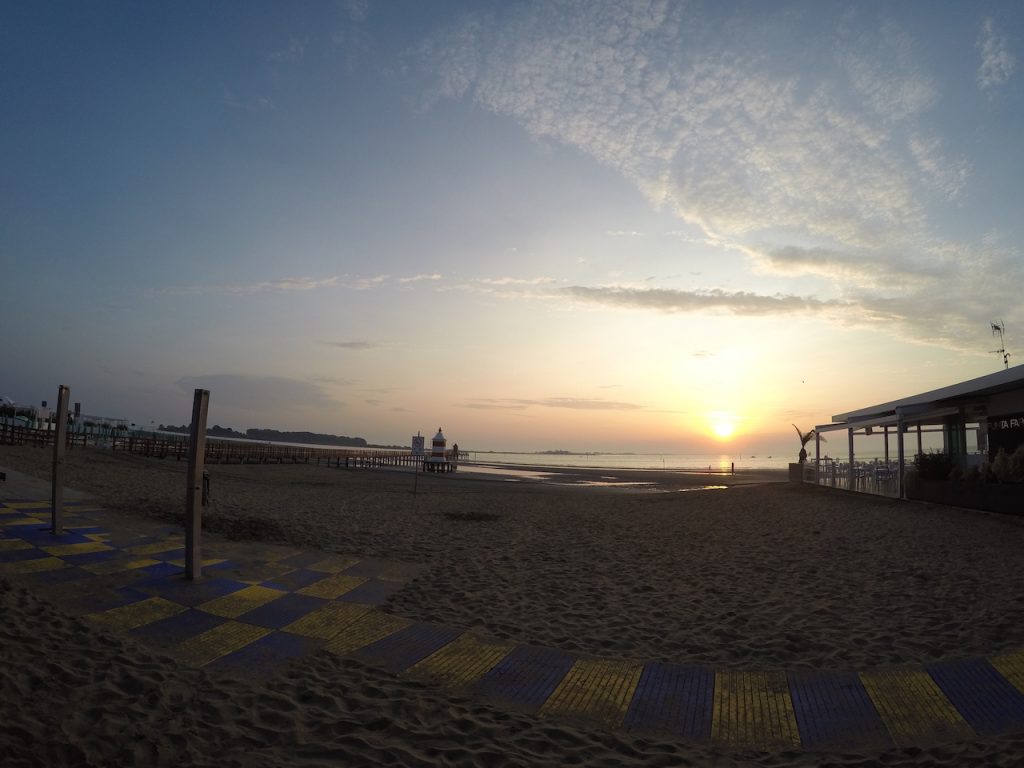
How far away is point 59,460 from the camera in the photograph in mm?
7727

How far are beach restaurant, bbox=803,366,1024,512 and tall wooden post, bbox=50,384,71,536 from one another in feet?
56.5

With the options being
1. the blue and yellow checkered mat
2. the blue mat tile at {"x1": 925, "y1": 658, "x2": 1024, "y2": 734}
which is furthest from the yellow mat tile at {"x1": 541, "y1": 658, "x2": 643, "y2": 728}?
the blue mat tile at {"x1": 925, "y1": 658, "x2": 1024, "y2": 734}

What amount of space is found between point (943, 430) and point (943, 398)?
497 centimetres

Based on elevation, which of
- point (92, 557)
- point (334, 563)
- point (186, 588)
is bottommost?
point (334, 563)

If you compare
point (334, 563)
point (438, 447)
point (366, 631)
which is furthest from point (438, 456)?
point (366, 631)

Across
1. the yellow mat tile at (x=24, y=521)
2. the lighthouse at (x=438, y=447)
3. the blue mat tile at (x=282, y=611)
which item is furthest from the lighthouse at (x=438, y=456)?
the blue mat tile at (x=282, y=611)

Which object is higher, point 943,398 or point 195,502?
point 943,398

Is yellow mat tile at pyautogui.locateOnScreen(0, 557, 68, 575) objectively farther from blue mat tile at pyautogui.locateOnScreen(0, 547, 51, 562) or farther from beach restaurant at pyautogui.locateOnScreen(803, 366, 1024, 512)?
beach restaurant at pyautogui.locateOnScreen(803, 366, 1024, 512)

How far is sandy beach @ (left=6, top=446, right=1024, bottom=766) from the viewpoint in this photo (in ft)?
10.3

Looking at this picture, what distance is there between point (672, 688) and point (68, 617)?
4935 millimetres

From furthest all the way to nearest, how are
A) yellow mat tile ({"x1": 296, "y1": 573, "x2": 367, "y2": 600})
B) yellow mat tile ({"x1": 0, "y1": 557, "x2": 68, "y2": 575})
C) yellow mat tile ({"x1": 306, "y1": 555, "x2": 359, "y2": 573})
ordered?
1. yellow mat tile ({"x1": 306, "y1": 555, "x2": 359, "y2": 573})
2. yellow mat tile ({"x1": 296, "y1": 573, "x2": 367, "y2": 600})
3. yellow mat tile ({"x1": 0, "y1": 557, "x2": 68, "y2": 575})

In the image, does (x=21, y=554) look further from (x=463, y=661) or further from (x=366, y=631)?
(x=463, y=661)

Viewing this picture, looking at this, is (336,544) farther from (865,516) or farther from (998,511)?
(998,511)

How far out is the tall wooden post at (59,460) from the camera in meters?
7.34
